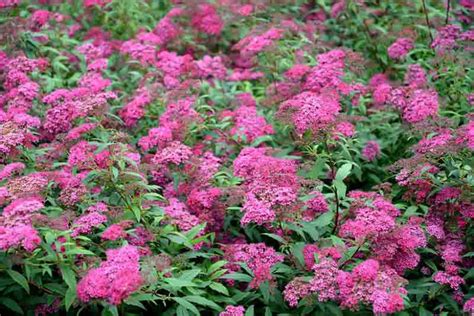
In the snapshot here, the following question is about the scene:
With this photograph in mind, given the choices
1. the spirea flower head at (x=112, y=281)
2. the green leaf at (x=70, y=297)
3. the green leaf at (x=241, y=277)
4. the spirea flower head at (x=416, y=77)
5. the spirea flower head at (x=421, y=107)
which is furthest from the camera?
the spirea flower head at (x=416, y=77)

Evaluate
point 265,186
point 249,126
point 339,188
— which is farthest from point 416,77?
point 265,186

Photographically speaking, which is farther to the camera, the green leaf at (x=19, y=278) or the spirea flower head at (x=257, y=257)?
the spirea flower head at (x=257, y=257)

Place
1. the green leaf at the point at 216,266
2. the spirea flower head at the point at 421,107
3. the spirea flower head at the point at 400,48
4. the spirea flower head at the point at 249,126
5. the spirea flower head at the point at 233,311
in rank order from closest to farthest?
the spirea flower head at the point at 233,311, the green leaf at the point at 216,266, the spirea flower head at the point at 421,107, the spirea flower head at the point at 249,126, the spirea flower head at the point at 400,48

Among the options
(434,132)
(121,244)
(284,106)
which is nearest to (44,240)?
(121,244)

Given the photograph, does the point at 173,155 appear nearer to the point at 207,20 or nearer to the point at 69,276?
the point at 69,276

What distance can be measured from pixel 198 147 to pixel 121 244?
1.53m

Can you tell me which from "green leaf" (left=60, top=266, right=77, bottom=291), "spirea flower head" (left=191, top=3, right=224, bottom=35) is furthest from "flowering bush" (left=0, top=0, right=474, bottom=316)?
"spirea flower head" (left=191, top=3, right=224, bottom=35)

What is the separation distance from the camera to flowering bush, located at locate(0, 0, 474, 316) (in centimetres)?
395

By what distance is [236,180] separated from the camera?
511 cm

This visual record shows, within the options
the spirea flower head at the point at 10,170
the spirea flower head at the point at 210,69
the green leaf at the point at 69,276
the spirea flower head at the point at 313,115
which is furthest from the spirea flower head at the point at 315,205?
the spirea flower head at the point at 210,69

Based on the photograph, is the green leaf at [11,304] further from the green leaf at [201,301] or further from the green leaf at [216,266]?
the green leaf at [216,266]

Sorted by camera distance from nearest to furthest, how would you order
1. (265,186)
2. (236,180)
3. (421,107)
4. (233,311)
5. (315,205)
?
(233,311) → (265,186) → (315,205) → (236,180) → (421,107)

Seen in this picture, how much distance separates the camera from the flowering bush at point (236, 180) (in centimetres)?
395

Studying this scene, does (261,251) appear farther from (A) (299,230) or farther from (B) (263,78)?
(B) (263,78)
